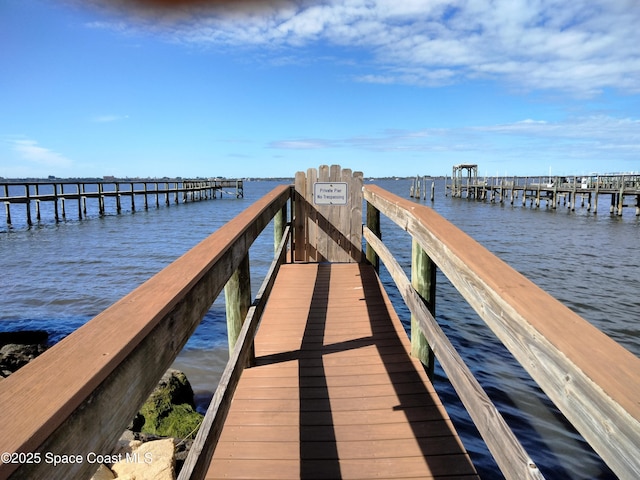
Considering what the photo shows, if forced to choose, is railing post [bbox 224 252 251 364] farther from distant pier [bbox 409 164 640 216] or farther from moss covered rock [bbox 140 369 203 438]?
distant pier [bbox 409 164 640 216]

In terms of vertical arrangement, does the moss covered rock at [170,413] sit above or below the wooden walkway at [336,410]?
below

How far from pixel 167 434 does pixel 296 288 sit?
2.00 metres

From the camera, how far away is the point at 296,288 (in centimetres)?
510

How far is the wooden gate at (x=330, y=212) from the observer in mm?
6164

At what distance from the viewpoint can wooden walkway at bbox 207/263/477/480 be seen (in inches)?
80.8

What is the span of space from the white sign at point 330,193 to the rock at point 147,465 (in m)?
3.86

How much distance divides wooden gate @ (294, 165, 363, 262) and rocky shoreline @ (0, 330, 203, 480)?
259 centimetres

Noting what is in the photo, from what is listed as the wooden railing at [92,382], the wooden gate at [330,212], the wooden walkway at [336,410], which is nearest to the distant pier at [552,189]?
the wooden gate at [330,212]

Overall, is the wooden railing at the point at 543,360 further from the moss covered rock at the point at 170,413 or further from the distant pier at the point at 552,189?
the distant pier at the point at 552,189

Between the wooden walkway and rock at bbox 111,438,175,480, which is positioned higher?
the wooden walkway

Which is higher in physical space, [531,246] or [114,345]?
[114,345]

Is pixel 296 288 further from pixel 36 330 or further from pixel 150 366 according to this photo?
pixel 36 330

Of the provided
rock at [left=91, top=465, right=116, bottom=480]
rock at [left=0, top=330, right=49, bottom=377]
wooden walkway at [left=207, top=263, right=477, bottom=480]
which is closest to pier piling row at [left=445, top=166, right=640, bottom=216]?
wooden walkway at [left=207, top=263, right=477, bottom=480]

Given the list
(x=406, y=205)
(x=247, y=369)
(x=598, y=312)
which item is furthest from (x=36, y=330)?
(x=598, y=312)
